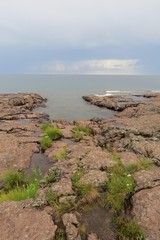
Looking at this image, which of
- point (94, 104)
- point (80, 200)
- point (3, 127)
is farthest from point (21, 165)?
point (94, 104)

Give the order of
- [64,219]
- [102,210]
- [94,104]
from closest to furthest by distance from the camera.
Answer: [64,219]
[102,210]
[94,104]

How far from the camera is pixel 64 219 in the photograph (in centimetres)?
986

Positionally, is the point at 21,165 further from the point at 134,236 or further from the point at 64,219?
→ the point at 134,236

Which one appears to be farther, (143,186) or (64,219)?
(143,186)

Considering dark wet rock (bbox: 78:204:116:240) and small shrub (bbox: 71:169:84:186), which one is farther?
small shrub (bbox: 71:169:84:186)

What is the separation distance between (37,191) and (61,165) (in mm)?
3201

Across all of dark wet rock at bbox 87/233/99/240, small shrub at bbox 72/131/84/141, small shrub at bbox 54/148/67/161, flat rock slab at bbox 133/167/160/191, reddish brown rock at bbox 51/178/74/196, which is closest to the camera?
dark wet rock at bbox 87/233/99/240

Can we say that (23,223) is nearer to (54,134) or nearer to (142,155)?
(142,155)

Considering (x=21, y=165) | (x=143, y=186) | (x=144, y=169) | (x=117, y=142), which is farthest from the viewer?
(x=117, y=142)

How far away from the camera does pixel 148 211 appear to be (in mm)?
10320

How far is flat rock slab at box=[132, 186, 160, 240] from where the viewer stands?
9.43 meters

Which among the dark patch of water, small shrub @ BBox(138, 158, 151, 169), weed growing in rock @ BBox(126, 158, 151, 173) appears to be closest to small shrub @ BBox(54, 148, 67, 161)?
the dark patch of water

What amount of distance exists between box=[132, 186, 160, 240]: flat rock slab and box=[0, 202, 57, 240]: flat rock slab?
11.4ft

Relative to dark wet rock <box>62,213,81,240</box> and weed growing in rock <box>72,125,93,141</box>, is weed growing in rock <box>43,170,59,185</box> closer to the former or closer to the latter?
dark wet rock <box>62,213,81,240</box>
